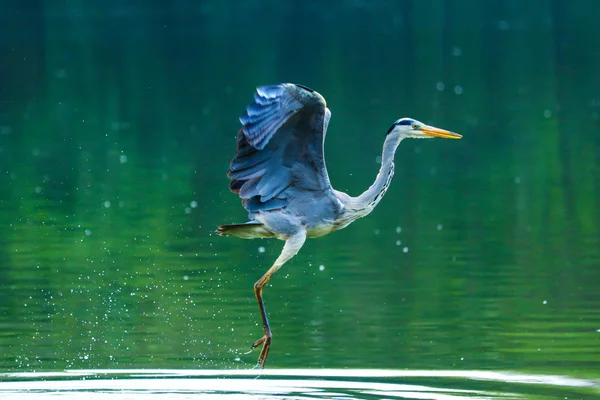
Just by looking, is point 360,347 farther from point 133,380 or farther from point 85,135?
point 85,135

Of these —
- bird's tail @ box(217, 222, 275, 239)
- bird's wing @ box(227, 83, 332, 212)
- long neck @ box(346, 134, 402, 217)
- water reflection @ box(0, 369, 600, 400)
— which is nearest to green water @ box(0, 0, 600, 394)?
water reflection @ box(0, 369, 600, 400)

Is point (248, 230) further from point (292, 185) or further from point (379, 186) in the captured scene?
point (379, 186)

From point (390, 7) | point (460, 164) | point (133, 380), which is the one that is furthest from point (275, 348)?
point (390, 7)

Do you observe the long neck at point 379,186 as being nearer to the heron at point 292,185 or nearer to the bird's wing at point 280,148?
the heron at point 292,185

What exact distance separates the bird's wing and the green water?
1.44m

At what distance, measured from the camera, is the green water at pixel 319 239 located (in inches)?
472

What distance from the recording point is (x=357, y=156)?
929 inches

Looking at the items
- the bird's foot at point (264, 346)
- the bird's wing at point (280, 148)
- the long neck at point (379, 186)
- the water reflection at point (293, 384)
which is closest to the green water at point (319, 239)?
the water reflection at point (293, 384)

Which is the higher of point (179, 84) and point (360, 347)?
point (360, 347)

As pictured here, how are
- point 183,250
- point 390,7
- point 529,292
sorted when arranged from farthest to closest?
1. point 390,7
2. point 183,250
3. point 529,292

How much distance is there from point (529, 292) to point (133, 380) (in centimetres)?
474

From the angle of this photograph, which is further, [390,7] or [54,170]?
[390,7]

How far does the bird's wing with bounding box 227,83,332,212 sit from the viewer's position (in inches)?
392

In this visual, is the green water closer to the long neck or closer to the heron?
the heron
